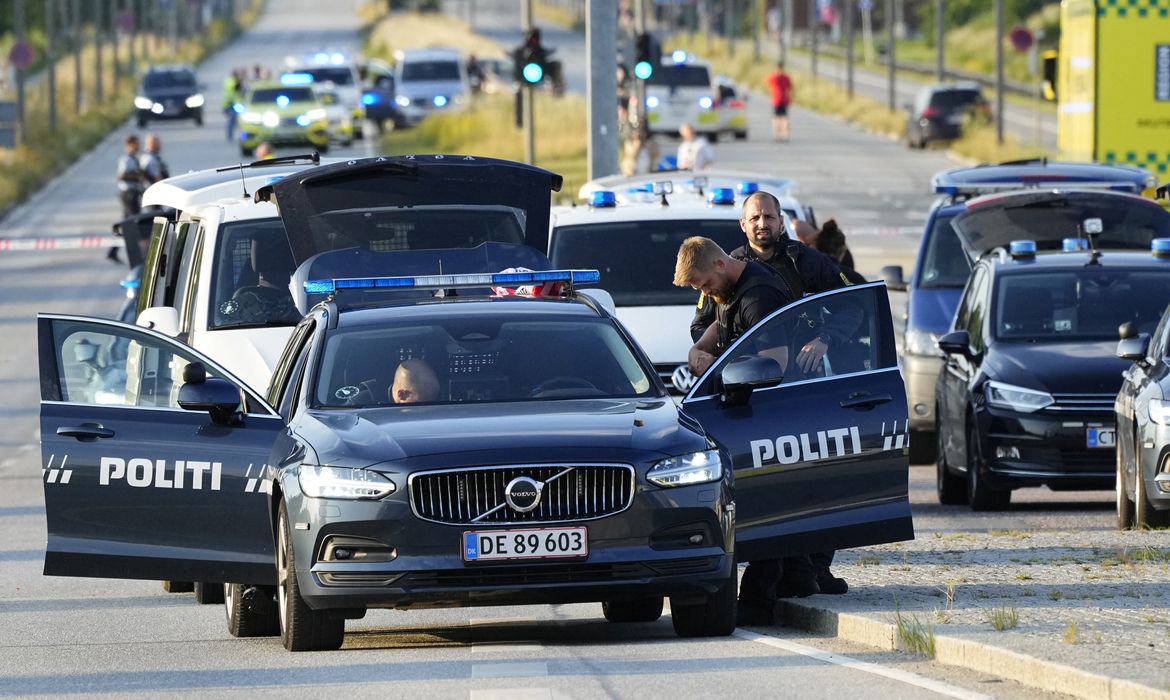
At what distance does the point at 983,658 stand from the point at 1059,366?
7266 mm

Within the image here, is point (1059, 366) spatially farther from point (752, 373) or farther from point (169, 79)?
point (169, 79)

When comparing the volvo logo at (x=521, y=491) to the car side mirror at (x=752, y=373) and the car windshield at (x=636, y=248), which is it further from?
the car windshield at (x=636, y=248)

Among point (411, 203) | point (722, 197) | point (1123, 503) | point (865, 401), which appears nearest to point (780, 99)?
point (722, 197)

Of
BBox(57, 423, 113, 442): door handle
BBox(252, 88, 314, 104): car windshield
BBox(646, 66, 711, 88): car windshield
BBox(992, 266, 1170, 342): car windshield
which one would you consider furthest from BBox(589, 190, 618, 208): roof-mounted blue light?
BBox(646, 66, 711, 88): car windshield

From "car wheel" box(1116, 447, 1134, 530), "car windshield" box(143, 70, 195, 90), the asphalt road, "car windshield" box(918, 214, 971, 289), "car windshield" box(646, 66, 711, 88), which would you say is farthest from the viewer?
"car windshield" box(143, 70, 195, 90)

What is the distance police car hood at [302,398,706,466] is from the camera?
944 centimetres

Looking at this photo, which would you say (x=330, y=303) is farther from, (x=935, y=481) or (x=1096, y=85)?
(x=1096, y=85)

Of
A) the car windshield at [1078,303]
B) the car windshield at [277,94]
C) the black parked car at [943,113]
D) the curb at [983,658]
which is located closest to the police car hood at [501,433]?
the curb at [983,658]

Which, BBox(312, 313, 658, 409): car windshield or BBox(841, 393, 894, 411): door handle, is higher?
BBox(312, 313, 658, 409): car windshield

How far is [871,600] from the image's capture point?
10.6 meters

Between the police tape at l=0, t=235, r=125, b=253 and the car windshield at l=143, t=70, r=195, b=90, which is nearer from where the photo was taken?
the police tape at l=0, t=235, r=125, b=253

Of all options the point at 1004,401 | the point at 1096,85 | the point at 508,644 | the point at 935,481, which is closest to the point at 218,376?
the point at 508,644

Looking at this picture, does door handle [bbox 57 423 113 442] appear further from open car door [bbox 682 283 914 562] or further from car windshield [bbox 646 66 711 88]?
car windshield [bbox 646 66 711 88]

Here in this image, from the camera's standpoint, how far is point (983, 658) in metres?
8.97
